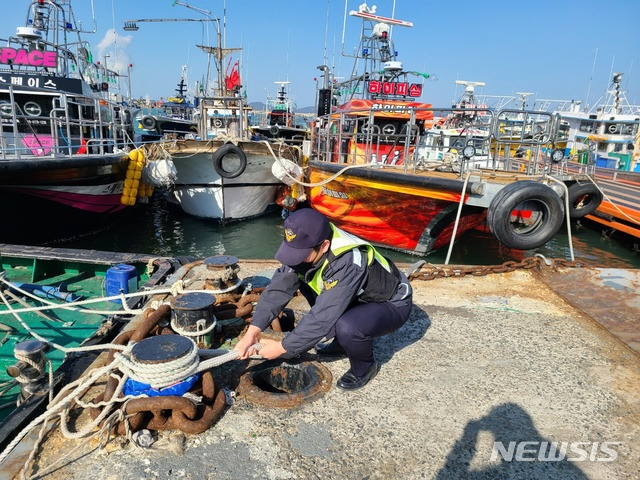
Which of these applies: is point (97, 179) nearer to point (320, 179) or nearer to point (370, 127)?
point (320, 179)

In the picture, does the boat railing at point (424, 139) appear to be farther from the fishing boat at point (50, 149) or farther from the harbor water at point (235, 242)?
the fishing boat at point (50, 149)

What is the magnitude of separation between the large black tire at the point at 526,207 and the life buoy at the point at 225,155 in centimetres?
635

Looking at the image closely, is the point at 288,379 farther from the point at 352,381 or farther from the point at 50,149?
the point at 50,149

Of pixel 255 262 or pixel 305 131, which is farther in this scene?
pixel 305 131

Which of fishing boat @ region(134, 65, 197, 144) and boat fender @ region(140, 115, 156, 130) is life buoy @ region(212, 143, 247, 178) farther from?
boat fender @ region(140, 115, 156, 130)

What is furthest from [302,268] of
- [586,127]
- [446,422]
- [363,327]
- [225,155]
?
[586,127]

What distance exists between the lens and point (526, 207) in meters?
5.97

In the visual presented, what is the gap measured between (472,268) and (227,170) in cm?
759

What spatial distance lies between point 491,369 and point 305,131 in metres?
19.5

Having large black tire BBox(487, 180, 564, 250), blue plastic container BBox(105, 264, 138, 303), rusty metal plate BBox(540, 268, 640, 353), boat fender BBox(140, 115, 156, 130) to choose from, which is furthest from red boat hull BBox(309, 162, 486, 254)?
boat fender BBox(140, 115, 156, 130)

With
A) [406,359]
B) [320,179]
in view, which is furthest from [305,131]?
[406,359]

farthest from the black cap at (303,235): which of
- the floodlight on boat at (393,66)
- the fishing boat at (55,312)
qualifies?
the floodlight on boat at (393,66)

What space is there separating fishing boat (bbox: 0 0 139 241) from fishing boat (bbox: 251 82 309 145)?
9.18 meters

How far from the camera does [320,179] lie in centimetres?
997
